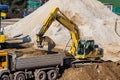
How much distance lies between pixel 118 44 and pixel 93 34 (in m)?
2.63

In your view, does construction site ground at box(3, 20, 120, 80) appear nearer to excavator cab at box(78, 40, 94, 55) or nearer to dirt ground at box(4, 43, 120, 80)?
dirt ground at box(4, 43, 120, 80)

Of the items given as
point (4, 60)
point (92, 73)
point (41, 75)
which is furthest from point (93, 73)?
point (4, 60)

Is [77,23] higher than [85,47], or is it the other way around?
[77,23]

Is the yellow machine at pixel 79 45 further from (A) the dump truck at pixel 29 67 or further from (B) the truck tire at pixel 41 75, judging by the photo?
(B) the truck tire at pixel 41 75

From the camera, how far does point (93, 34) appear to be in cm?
4038

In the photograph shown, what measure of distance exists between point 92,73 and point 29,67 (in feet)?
14.1

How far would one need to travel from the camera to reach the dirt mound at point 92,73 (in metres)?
25.8

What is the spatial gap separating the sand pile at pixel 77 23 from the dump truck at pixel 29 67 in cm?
1325

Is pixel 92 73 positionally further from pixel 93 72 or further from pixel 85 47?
pixel 85 47

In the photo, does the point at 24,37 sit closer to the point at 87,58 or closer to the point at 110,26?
the point at 110,26

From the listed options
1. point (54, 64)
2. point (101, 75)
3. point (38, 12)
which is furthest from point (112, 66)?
point (38, 12)

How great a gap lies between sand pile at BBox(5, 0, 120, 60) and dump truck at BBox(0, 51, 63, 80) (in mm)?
13253

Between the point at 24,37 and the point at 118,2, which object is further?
the point at 118,2

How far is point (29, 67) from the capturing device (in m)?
24.6
